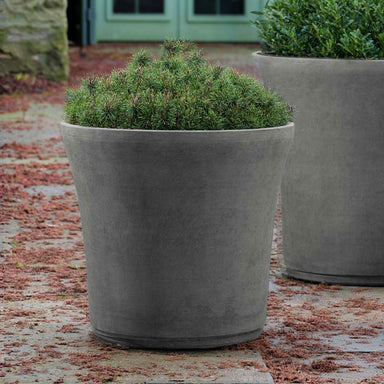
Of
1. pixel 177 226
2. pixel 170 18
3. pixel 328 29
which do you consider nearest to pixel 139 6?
pixel 170 18

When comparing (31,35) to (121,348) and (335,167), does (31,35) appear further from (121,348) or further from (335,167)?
(121,348)

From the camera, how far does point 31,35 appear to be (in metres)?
12.2

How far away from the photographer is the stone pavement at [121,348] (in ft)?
10.9

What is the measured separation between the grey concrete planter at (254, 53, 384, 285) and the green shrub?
72 cm

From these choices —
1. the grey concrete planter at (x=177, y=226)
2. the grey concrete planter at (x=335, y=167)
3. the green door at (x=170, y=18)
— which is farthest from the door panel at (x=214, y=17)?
the grey concrete planter at (x=177, y=226)

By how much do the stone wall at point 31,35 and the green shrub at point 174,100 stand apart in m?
→ 8.65

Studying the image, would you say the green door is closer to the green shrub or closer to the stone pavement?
the stone pavement

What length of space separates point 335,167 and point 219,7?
1394 cm

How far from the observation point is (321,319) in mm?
4012

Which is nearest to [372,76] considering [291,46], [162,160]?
[291,46]

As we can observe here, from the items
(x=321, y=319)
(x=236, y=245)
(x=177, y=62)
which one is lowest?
(x=321, y=319)

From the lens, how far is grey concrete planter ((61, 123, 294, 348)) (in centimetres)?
336

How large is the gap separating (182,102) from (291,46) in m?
1.29

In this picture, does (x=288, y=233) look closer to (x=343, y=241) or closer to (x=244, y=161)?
(x=343, y=241)
